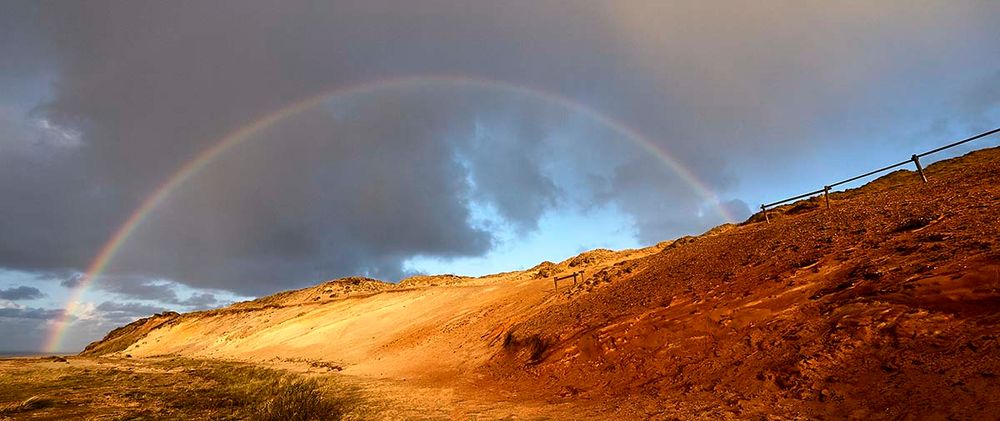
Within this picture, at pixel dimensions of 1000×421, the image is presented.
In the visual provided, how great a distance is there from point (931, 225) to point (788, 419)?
1192cm

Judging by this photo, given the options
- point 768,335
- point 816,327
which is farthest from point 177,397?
point 816,327

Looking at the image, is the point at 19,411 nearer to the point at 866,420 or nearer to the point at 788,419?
the point at 788,419

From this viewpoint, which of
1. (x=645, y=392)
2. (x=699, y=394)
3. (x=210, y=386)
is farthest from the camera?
(x=210, y=386)

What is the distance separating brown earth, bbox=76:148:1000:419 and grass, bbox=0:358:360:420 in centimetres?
238

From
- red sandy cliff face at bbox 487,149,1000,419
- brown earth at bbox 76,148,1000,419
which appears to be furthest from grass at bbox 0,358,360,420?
red sandy cliff face at bbox 487,149,1000,419

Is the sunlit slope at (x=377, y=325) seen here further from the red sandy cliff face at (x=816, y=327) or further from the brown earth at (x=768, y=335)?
the red sandy cliff face at (x=816, y=327)

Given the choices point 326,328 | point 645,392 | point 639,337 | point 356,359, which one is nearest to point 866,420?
point 645,392

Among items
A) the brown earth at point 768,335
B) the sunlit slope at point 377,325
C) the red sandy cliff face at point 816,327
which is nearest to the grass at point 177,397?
the brown earth at point 768,335

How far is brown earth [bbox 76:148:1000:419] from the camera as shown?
9133mm

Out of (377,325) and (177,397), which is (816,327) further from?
(377,325)

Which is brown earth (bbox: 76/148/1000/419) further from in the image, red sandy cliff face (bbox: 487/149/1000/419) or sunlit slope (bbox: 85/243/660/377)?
sunlit slope (bbox: 85/243/660/377)

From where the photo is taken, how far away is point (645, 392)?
1272 centimetres

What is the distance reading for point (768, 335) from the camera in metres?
12.8

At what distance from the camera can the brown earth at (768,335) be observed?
30.0ft
